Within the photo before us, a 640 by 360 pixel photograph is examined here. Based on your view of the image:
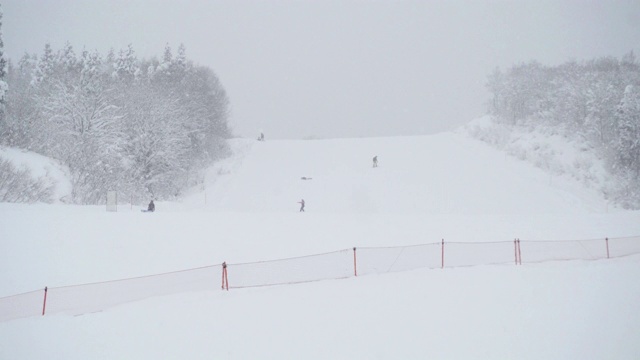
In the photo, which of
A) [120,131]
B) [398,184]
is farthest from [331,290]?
[120,131]

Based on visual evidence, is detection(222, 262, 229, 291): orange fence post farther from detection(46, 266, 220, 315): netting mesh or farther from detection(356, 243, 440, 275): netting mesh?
detection(356, 243, 440, 275): netting mesh

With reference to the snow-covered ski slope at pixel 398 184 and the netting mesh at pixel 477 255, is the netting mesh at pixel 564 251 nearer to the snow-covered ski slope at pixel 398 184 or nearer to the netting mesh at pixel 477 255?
the netting mesh at pixel 477 255

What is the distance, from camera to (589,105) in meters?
46.9

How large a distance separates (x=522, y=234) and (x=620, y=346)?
14561 mm

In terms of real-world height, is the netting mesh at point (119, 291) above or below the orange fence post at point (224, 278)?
below

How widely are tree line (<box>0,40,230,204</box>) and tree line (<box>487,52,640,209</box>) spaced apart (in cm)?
4471

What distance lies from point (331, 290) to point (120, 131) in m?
33.6

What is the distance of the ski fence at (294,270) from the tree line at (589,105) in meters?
26.0

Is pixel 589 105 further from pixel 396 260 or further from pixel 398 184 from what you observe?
pixel 396 260

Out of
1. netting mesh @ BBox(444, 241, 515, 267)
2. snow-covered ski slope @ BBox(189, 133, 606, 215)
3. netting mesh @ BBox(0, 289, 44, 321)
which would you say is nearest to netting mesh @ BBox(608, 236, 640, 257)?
netting mesh @ BBox(444, 241, 515, 267)

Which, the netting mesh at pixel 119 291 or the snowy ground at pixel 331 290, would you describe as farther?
the netting mesh at pixel 119 291

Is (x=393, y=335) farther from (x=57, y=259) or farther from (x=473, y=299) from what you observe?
(x=57, y=259)

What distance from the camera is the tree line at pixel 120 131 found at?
32500 mm

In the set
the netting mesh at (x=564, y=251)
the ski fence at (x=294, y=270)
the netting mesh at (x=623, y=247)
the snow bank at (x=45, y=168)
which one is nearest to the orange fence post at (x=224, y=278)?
the ski fence at (x=294, y=270)
